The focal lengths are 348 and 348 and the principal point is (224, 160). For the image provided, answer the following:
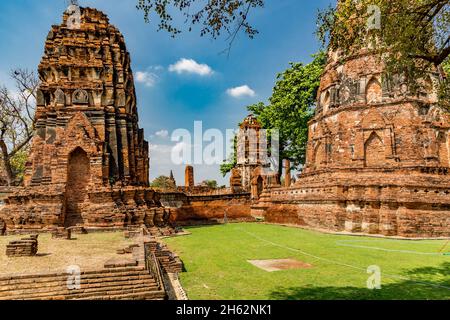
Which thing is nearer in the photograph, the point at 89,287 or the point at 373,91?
the point at 89,287

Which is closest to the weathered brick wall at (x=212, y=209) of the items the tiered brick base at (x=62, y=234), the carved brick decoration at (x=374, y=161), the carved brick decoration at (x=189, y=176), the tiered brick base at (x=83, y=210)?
the carved brick decoration at (x=374, y=161)

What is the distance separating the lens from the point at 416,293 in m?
6.25

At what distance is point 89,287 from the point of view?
18.3ft

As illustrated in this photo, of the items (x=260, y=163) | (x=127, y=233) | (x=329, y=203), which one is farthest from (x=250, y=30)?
(x=260, y=163)

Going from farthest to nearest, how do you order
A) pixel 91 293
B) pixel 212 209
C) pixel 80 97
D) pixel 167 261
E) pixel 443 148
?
pixel 212 209 < pixel 443 148 < pixel 80 97 < pixel 167 261 < pixel 91 293

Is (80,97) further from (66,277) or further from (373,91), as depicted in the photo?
(373,91)

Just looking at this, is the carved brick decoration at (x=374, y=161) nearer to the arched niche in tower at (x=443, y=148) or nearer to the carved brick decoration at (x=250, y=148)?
the arched niche in tower at (x=443, y=148)

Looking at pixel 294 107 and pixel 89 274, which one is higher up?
pixel 294 107

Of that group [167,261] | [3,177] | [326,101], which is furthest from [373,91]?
[3,177]

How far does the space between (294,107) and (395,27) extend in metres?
23.9

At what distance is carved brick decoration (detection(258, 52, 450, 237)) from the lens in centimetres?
1559

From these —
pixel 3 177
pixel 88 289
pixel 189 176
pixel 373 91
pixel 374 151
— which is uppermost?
pixel 373 91

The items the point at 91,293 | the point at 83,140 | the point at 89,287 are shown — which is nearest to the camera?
the point at 91,293

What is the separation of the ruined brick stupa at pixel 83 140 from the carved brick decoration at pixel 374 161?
9.04m
